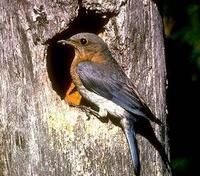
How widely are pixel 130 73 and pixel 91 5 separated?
0.65 metres

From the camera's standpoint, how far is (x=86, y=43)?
249 inches

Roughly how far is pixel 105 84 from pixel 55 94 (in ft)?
2.08

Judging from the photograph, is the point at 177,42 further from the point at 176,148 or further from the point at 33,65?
the point at 33,65

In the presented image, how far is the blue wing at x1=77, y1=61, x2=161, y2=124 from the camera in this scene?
5906 mm

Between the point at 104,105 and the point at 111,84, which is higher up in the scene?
the point at 111,84

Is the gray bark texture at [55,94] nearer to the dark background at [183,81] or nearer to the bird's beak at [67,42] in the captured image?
the bird's beak at [67,42]

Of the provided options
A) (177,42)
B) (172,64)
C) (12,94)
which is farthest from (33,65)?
(177,42)

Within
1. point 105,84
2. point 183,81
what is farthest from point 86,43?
point 183,81

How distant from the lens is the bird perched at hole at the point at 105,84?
5.86 meters

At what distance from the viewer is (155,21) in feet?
19.6

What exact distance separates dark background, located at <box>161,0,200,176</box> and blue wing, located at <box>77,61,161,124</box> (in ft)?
2.32

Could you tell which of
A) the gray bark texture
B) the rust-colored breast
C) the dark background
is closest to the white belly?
the gray bark texture

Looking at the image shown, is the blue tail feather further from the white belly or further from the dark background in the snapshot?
the dark background

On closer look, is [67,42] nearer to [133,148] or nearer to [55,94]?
[55,94]
